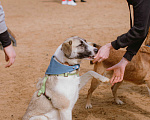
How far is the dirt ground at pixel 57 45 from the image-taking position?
4.79 metres

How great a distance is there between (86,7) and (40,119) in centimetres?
1454

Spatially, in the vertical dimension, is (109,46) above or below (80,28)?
above

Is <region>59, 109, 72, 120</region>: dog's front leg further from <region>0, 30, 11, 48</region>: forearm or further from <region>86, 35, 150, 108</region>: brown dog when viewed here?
<region>86, 35, 150, 108</region>: brown dog

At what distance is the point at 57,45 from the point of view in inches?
347

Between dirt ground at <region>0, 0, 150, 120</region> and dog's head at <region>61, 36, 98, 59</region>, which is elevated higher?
dog's head at <region>61, 36, 98, 59</region>

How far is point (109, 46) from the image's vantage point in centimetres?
289

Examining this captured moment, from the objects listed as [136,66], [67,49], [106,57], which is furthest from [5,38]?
[136,66]

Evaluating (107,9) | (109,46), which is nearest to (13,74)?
(109,46)

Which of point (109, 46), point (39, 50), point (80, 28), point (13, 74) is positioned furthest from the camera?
point (80, 28)

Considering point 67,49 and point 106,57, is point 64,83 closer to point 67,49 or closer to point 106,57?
point 67,49

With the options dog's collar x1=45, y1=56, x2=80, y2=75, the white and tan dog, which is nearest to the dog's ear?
the white and tan dog

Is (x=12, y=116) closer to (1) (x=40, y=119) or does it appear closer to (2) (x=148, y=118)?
(1) (x=40, y=119)

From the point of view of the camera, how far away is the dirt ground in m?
4.79

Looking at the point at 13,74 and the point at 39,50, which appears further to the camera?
the point at 39,50
